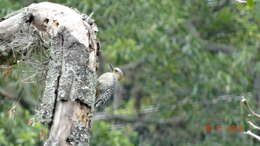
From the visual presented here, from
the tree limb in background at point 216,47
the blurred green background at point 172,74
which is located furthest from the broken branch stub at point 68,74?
the tree limb in background at point 216,47

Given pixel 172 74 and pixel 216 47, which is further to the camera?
pixel 216 47

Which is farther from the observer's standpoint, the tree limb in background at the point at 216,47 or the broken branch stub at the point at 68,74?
the tree limb in background at the point at 216,47

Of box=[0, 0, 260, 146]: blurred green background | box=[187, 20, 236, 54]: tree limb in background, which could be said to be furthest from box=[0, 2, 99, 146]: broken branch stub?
box=[187, 20, 236, 54]: tree limb in background

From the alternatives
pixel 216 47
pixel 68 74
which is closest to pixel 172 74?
pixel 216 47

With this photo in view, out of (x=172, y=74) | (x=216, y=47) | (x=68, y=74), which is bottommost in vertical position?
(x=68, y=74)

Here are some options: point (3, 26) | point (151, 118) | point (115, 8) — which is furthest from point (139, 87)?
point (3, 26)

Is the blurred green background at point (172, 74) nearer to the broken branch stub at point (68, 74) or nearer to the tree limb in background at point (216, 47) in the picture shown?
the tree limb in background at point (216, 47)

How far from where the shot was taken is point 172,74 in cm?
747

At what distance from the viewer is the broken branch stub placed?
210 cm

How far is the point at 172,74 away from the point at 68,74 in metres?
5.35

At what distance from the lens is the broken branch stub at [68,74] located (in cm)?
210

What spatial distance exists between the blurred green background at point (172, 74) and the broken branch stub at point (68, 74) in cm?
275

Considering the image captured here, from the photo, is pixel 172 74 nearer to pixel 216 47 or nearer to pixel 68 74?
pixel 216 47

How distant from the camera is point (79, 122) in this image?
2.12 m
